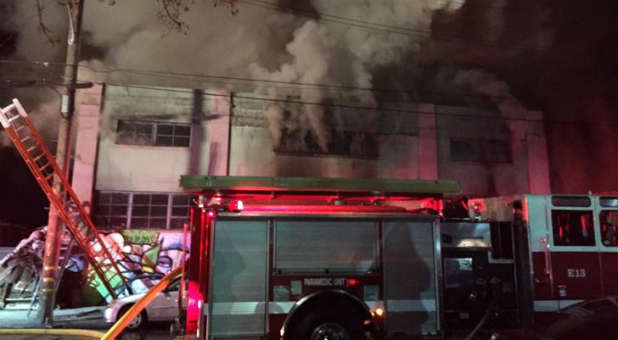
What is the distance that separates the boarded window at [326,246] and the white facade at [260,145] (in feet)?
25.2

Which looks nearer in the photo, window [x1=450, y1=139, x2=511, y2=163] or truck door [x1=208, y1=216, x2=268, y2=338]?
truck door [x1=208, y1=216, x2=268, y2=338]

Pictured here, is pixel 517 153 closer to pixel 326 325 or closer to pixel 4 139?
pixel 326 325

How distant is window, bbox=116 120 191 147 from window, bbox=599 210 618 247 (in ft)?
35.5

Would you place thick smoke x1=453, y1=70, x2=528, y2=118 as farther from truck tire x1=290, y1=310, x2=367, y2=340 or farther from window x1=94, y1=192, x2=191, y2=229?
truck tire x1=290, y1=310, x2=367, y2=340

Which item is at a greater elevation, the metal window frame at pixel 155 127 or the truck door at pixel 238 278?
the metal window frame at pixel 155 127

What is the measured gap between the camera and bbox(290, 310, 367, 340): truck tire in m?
5.48

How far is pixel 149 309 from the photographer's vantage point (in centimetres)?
883

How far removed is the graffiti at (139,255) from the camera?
12.2 metres

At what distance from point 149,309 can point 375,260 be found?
17.5ft

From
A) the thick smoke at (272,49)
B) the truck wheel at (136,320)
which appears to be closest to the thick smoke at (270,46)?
the thick smoke at (272,49)

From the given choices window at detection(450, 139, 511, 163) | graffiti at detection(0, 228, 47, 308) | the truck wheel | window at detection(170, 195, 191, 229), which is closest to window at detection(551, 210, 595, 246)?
the truck wheel

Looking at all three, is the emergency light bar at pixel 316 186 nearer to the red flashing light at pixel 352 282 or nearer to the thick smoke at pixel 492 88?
the red flashing light at pixel 352 282

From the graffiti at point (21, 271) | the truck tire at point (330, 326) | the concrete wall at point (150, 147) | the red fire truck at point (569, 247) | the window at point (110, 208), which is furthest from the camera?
the concrete wall at point (150, 147)

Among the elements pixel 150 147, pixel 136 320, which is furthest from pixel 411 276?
pixel 150 147
